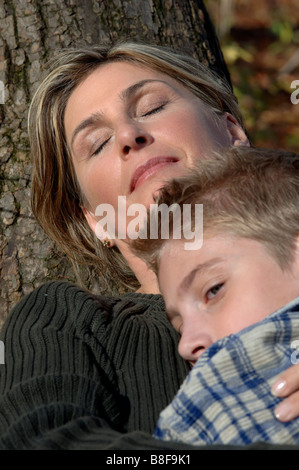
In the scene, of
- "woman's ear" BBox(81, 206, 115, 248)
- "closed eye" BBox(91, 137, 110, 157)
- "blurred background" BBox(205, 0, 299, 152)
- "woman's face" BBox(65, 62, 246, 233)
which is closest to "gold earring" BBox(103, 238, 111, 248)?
"woman's ear" BBox(81, 206, 115, 248)

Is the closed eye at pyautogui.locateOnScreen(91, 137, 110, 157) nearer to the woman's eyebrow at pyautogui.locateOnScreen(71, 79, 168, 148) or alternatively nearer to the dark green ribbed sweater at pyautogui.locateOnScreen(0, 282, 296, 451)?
the woman's eyebrow at pyautogui.locateOnScreen(71, 79, 168, 148)

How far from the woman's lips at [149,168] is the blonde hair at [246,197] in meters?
0.27

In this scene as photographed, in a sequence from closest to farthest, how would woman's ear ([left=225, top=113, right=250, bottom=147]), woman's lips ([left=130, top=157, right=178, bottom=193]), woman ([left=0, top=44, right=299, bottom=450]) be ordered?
1. woman ([left=0, top=44, right=299, bottom=450])
2. woman's lips ([left=130, top=157, right=178, bottom=193])
3. woman's ear ([left=225, top=113, right=250, bottom=147])

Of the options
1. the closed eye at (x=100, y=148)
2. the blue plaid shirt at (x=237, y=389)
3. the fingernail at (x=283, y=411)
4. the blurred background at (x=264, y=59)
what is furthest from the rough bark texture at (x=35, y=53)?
the blurred background at (x=264, y=59)

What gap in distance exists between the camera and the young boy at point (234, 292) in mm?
1752

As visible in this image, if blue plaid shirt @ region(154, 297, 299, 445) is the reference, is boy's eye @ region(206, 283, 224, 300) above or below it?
above

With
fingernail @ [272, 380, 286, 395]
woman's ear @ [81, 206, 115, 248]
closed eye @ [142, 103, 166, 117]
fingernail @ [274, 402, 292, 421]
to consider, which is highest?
closed eye @ [142, 103, 166, 117]

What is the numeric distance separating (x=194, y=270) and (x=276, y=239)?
239mm

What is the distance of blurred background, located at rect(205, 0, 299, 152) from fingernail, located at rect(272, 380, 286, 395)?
6.49m

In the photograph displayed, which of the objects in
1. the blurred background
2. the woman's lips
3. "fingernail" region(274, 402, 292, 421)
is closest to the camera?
"fingernail" region(274, 402, 292, 421)

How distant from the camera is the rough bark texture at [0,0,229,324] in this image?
3.05 m

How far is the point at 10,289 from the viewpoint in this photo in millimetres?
3004

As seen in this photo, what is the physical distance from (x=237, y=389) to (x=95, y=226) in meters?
1.52
